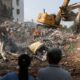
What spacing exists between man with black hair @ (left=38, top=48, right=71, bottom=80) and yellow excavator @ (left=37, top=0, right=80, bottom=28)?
23754 millimetres

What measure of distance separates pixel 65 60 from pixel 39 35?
12.4 m

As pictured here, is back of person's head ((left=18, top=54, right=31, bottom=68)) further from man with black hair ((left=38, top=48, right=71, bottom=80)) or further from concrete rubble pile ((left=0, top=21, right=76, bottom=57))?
concrete rubble pile ((left=0, top=21, right=76, bottom=57))

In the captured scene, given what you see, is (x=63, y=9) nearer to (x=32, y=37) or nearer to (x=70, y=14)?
(x=70, y=14)

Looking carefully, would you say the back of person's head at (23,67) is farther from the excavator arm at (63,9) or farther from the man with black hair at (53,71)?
the excavator arm at (63,9)

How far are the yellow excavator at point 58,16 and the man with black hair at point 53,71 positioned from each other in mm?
23754

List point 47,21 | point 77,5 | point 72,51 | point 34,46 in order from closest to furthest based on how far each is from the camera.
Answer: point 34,46
point 72,51
point 77,5
point 47,21

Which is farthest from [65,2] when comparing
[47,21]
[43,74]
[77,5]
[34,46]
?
[43,74]

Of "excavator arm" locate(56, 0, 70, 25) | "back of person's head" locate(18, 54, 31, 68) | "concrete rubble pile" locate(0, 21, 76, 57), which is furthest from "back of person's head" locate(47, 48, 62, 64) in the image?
"excavator arm" locate(56, 0, 70, 25)

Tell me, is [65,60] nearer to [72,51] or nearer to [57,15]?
[72,51]

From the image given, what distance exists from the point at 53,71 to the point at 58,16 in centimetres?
2560

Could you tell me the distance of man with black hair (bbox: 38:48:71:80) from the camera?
4.76 metres

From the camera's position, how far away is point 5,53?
2036 cm

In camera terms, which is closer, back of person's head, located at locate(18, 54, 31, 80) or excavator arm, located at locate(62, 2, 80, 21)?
back of person's head, located at locate(18, 54, 31, 80)

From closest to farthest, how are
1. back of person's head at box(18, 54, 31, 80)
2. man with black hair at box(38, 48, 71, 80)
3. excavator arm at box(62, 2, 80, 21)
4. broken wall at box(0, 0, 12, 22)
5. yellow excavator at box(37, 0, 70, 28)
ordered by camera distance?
back of person's head at box(18, 54, 31, 80) < man with black hair at box(38, 48, 71, 80) < excavator arm at box(62, 2, 80, 21) < yellow excavator at box(37, 0, 70, 28) < broken wall at box(0, 0, 12, 22)
